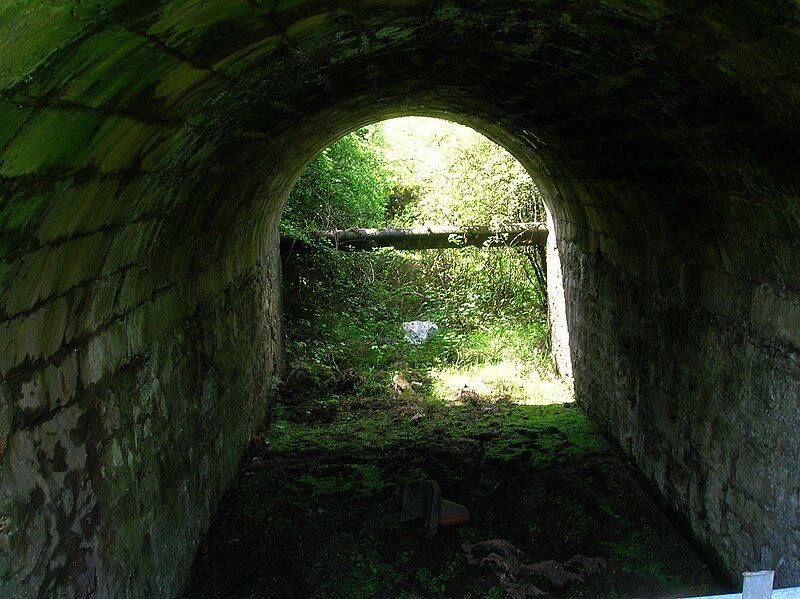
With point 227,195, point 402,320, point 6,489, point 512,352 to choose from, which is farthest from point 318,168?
point 6,489

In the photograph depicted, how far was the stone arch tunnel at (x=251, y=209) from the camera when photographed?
7.45 feet

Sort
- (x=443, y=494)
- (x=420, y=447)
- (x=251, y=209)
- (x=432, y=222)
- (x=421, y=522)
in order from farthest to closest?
(x=432, y=222)
(x=420, y=447)
(x=251, y=209)
(x=443, y=494)
(x=421, y=522)

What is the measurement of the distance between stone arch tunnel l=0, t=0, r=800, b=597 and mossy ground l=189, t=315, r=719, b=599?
0.32 meters

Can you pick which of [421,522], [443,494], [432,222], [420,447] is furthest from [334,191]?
[421,522]

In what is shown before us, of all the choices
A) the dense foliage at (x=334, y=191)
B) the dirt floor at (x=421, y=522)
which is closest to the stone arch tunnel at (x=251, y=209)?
the dirt floor at (x=421, y=522)

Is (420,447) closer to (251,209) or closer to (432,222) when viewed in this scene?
(251,209)

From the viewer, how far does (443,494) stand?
19.5ft

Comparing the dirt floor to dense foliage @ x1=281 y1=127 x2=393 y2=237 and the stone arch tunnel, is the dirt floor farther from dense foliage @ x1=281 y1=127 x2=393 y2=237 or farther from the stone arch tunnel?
dense foliage @ x1=281 y1=127 x2=393 y2=237

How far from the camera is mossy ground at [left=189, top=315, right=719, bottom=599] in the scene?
4.72 m

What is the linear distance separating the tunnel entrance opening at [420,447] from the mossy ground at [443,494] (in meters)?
0.02

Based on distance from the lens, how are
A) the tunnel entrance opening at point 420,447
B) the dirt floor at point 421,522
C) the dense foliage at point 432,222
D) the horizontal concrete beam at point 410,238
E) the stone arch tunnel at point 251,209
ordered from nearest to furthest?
the stone arch tunnel at point 251,209
the dirt floor at point 421,522
the tunnel entrance opening at point 420,447
the horizontal concrete beam at point 410,238
the dense foliage at point 432,222

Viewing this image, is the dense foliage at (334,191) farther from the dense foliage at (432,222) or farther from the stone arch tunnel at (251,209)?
the stone arch tunnel at (251,209)

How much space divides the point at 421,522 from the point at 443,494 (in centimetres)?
52

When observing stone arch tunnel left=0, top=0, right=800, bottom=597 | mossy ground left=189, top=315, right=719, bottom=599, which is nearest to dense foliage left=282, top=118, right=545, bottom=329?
mossy ground left=189, top=315, right=719, bottom=599
